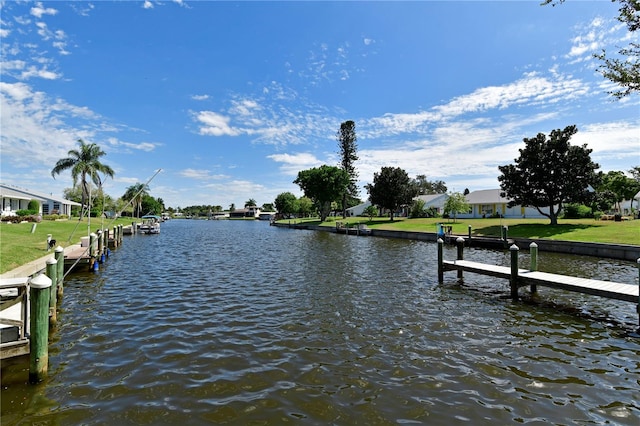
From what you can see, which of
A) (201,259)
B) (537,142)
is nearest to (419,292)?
(201,259)

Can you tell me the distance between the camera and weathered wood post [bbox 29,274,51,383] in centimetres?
612

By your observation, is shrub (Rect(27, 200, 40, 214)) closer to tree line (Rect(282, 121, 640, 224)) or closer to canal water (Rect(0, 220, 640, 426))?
canal water (Rect(0, 220, 640, 426))

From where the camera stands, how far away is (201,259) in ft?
78.4

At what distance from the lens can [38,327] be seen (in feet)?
20.2

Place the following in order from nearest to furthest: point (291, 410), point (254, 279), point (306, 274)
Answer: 1. point (291, 410)
2. point (254, 279)
3. point (306, 274)

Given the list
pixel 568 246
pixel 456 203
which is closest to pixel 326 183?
pixel 456 203

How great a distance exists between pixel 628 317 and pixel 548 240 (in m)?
20.1

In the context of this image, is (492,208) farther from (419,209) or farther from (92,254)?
(92,254)

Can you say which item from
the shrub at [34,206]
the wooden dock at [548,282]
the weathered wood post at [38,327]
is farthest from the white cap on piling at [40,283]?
the shrub at [34,206]

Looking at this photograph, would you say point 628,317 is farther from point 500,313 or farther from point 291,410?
point 291,410

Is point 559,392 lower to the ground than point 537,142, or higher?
lower

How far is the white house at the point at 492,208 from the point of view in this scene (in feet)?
199

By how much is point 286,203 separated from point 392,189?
75.0m

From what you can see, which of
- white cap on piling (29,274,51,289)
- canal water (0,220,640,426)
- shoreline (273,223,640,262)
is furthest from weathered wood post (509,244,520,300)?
white cap on piling (29,274,51,289)
